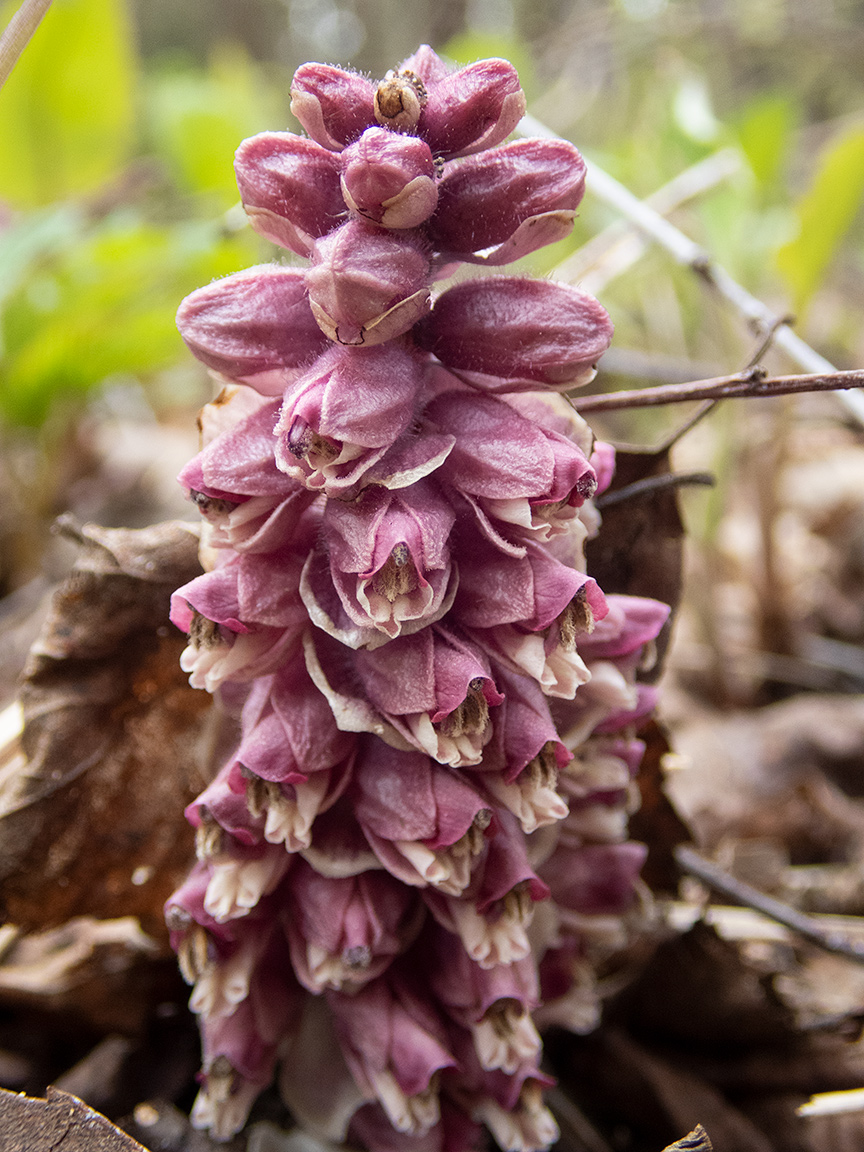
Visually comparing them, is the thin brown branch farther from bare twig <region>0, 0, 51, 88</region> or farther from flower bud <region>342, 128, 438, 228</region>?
bare twig <region>0, 0, 51, 88</region>

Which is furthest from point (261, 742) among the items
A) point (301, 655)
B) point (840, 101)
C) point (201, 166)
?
point (840, 101)

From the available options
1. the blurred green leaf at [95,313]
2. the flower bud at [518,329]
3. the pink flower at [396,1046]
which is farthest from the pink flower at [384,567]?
the blurred green leaf at [95,313]

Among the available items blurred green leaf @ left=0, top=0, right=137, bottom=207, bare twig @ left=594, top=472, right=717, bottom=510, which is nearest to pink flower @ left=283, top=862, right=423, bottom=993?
bare twig @ left=594, top=472, right=717, bottom=510

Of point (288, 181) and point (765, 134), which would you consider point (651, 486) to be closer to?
point (288, 181)

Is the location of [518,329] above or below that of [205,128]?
below

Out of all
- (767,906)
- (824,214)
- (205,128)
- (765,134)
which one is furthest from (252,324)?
(205,128)

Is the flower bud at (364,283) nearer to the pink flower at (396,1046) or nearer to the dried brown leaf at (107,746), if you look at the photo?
the dried brown leaf at (107,746)
